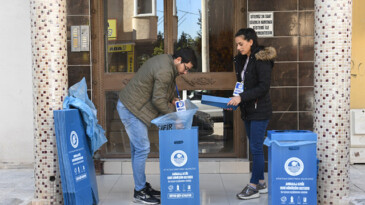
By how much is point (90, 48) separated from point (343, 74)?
10.5ft

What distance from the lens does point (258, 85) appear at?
4.94 m

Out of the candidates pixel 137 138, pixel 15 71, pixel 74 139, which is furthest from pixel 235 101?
pixel 15 71

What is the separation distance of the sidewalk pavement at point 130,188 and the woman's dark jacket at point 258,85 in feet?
3.00

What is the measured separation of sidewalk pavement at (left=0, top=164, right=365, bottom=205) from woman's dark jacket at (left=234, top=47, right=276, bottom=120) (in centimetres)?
91

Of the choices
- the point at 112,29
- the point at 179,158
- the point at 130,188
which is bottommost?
the point at 130,188

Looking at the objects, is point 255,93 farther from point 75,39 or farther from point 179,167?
point 75,39

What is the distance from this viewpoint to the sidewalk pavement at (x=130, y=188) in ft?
16.4

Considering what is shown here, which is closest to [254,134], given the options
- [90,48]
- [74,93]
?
[74,93]

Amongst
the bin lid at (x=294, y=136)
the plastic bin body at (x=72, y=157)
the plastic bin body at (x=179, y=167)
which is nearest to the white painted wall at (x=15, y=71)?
the plastic bin body at (x=72, y=157)

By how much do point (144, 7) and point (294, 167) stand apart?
3306 mm

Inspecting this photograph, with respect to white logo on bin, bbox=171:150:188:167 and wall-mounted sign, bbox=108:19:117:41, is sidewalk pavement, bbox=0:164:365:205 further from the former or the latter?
wall-mounted sign, bbox=108:19:117:41

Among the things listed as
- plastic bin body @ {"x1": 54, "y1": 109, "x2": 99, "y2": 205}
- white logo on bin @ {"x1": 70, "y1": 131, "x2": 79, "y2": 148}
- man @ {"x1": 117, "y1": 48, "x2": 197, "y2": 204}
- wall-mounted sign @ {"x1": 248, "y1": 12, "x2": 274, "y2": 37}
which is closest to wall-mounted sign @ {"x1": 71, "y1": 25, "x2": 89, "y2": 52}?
man @ {"x1": 117, "y1": 48, "x2": 197, "y2": 204}

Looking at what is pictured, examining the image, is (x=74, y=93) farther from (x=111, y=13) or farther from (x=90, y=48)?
(x=111, y=13)

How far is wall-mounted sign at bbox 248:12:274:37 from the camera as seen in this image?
6215 mm
